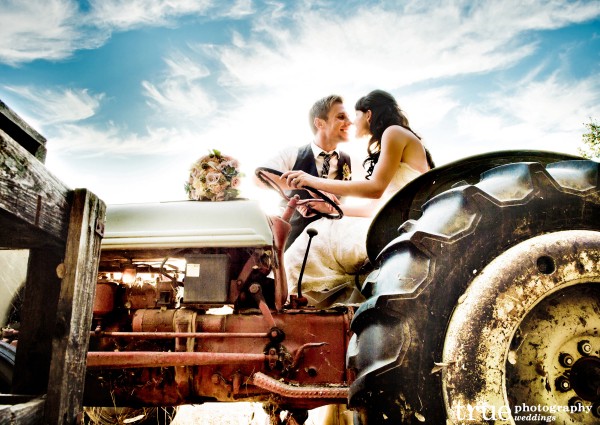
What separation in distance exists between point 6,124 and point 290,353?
158cm

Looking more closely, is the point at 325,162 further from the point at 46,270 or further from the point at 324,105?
the point at 46,270

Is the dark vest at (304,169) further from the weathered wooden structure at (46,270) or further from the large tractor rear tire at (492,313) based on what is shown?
the weathered wooden structure at (46,270)

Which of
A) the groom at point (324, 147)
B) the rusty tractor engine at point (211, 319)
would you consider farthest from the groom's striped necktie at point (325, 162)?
the rusty tractor engine at point (211, 319)

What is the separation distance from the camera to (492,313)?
1.18m

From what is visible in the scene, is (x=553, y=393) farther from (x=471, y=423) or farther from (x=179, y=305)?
(x=179, y=305)

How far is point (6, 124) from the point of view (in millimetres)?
1037

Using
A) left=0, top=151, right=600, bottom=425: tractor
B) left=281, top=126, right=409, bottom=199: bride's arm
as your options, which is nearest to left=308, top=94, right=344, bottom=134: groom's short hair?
left=281, top=126, right=409, bottom=199: bride's arm

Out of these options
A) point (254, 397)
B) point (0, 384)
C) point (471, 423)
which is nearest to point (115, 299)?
point (0, 384)

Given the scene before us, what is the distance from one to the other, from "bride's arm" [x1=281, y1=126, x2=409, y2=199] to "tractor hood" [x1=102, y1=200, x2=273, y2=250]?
682 millimetres

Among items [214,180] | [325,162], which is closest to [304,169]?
[325,162]

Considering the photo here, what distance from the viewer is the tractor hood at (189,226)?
2.11m

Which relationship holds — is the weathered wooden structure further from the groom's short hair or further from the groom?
the groom's short hair

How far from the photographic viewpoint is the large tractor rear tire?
117 centimetres

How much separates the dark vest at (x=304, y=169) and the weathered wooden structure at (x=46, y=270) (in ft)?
6.55
